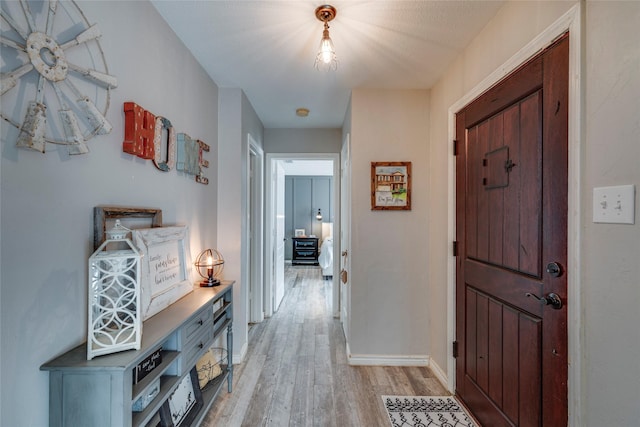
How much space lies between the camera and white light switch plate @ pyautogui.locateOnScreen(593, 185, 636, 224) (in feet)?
2.93

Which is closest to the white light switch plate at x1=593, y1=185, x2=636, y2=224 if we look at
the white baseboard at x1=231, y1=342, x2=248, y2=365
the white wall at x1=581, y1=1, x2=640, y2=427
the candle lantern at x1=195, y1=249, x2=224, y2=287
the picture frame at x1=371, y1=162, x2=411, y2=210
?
the white wall at x1=581, y1=1, x2=640, y2=427

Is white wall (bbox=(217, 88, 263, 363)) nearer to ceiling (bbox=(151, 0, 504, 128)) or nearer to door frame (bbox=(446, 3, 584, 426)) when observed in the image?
ceiling (bbox=(151, 0, 504, 128))

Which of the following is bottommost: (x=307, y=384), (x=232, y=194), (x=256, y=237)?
(x=307, y=384)

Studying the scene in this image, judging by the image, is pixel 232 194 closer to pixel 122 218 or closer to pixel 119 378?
pixel 122 218

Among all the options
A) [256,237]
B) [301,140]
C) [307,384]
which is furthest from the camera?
[301,140]

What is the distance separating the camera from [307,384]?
2.17 m

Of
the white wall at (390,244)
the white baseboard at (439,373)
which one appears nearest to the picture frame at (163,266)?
the white wall at (390,244)

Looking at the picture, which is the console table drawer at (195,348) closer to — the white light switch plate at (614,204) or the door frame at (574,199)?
the door frame at (574,199)

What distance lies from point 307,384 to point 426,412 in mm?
857

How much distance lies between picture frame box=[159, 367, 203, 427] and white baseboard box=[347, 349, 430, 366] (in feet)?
4.25

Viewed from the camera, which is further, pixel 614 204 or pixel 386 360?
pixel 386 360

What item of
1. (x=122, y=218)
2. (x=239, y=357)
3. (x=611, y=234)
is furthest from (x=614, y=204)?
(x=239, y=357)

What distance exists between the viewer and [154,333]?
46.6 inches

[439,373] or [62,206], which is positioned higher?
[62,206]
